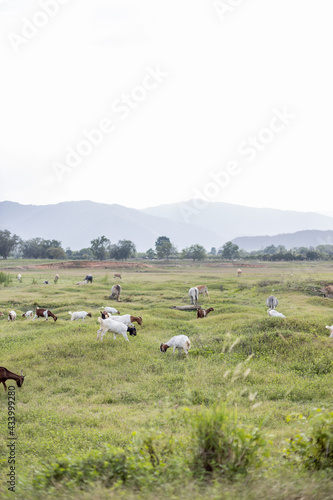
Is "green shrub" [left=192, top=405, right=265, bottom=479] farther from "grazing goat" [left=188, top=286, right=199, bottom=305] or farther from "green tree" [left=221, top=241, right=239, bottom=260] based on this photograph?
"green tree" [left=221, top=241, right=239, bottom=260]

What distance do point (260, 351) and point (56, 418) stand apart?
829 cm

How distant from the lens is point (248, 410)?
380 inches

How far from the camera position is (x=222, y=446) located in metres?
5.26

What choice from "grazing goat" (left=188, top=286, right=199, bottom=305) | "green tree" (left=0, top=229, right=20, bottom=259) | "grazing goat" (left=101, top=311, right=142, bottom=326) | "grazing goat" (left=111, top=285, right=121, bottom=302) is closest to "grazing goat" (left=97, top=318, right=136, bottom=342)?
"grazing goat" (left=101, top=311, right=142, bottom=326)

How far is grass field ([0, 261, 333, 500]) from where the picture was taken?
4.97m

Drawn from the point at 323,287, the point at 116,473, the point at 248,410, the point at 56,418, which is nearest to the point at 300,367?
the point at 248,410

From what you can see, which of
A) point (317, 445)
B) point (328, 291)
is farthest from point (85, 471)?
point (328, 291)

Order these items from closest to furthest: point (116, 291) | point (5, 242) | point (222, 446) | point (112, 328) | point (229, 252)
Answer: point (222, 446) < point (112, 328) < point (116, 291) < point (5, 242) < point (229, 252)

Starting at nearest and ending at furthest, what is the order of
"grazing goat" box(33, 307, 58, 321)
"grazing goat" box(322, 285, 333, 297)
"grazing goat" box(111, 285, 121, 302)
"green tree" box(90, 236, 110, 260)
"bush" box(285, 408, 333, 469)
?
"bush" box(285, 408, 333, 469) < "grazing goat" box(33, 307, 58, 321) < "grazing goat" box(111, 285, 121, 302) < "grazing goat" box(322, 285, 333, 297) < "green tree" box(90, 236, 110, 260)

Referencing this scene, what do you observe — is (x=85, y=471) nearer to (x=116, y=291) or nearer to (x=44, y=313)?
(x=44, y=313)

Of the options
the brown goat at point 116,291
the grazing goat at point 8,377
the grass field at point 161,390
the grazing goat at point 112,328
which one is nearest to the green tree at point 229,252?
the brown goat at point 116,291

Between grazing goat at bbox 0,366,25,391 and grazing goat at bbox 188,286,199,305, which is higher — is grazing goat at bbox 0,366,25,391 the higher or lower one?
the lower one

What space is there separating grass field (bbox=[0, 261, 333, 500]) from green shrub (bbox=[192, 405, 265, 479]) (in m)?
0.20

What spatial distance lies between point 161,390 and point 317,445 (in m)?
6.14
